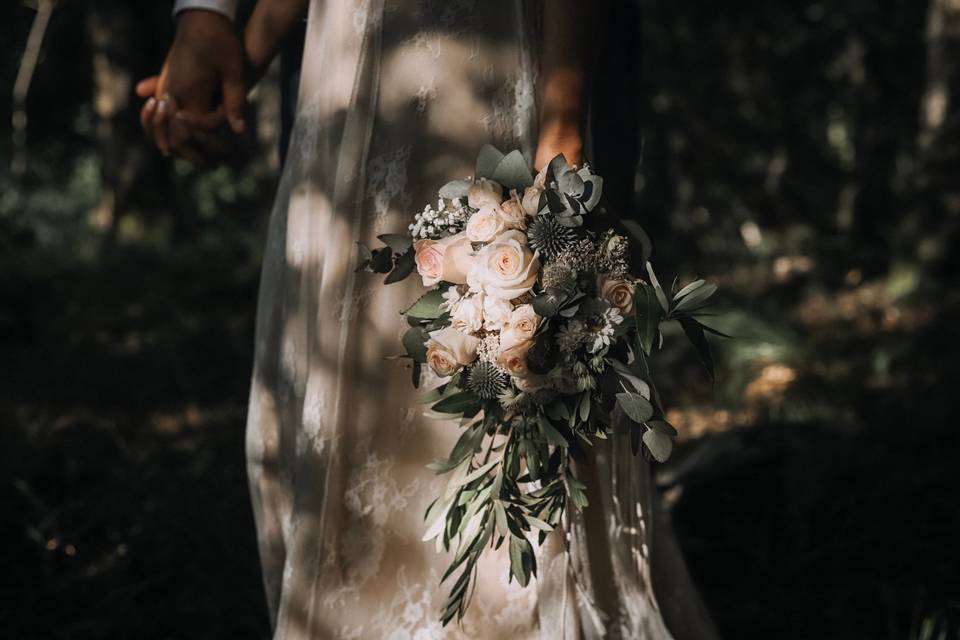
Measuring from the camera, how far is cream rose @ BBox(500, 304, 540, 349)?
4.96ft

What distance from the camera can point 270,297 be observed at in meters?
2.12

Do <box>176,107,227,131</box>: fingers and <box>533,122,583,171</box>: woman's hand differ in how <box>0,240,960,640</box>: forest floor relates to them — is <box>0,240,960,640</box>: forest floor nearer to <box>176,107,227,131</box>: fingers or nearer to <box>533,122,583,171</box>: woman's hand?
<box>176,107,227,131</box>: fingers

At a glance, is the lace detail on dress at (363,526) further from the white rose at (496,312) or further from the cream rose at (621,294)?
the cream rose at (621,294)

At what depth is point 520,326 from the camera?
151 centimetres

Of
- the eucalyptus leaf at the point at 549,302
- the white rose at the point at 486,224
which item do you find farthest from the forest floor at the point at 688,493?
the white rose at the point at 486,224

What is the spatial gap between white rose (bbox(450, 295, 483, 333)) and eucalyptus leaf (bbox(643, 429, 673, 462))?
0.31m

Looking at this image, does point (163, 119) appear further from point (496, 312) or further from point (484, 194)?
point (496, 312)

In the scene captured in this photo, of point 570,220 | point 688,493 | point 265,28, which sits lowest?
point 688,493

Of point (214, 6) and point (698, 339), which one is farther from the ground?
point (214, 6)

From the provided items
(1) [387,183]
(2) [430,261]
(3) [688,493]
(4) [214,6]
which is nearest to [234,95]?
(4) [214,6]

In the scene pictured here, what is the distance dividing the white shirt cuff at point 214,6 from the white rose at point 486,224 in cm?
84

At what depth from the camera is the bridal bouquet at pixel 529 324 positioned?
60.1 inches

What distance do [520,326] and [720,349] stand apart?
498cm

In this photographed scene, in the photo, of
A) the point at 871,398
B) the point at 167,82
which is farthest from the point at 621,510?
the point at 871,398
